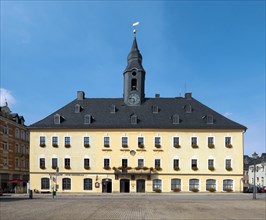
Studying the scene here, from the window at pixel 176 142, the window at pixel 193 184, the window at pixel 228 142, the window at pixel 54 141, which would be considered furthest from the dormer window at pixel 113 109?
the window at pixel 228 142

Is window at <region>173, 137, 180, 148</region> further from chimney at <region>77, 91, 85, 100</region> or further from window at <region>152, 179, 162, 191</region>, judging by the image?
chimney at <region>77, 91, 85, 100</region>

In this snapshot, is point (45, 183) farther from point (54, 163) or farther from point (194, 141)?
point (194, 141)

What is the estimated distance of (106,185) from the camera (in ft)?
153

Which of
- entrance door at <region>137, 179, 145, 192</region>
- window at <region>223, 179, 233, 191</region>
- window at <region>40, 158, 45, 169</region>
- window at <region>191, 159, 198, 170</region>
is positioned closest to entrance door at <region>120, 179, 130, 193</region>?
entrance door at <region>137, 179, 145, 192</region>

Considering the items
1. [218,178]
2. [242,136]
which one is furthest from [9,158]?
[242,136]

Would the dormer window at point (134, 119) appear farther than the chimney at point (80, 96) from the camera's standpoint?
No

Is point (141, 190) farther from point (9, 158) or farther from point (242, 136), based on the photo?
point (9, 158)

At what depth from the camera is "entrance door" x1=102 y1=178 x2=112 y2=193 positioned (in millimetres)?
46656

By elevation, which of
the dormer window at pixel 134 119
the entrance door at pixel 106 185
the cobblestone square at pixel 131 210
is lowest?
the entrance door at pixel 106 185

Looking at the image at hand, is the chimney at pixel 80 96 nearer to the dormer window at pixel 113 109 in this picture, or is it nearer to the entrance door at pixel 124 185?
the dormer window at pixel 113 109

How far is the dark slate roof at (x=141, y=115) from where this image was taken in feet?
156

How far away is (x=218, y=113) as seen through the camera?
164 ft

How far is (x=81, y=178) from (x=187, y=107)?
20.3 metres

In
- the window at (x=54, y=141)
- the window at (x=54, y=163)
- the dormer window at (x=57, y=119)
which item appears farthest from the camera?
the dormer window at (x=57, y=119)
